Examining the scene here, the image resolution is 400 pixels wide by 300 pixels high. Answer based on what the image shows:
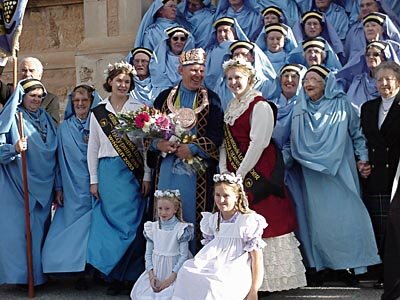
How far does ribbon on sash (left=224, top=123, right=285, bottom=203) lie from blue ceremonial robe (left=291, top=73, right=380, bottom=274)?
386mm

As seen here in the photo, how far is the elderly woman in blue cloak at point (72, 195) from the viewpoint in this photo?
563 cm

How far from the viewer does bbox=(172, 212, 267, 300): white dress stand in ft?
14.8

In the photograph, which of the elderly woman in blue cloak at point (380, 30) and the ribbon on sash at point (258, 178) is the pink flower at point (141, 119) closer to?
the ribbon on sash at point (258, 178)

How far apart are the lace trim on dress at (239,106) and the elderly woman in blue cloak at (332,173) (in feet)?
1.98

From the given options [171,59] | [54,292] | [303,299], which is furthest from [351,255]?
[171,59]

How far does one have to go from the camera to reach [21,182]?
5.79 metres

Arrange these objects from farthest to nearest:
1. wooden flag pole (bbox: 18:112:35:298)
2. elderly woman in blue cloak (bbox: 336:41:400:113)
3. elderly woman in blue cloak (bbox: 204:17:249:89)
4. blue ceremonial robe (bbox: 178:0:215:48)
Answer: blue ceremonial robe (bbox: 178:0:215:48)
elderly woman in blue cloak (bbox: 204:17:249:89)
elderly woman in blue cloak (bbox: 336:41:400:113)
wooden flag pole (bbox: 18:112:35:298)

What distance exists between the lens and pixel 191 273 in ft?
15.1

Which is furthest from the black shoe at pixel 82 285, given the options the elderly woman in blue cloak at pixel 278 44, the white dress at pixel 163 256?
the elderly woman in blue cloak at pixel 278 44

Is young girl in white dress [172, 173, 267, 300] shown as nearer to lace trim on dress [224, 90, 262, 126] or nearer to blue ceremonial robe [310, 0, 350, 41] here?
lace trim on dress [224, 90, 262, 126]

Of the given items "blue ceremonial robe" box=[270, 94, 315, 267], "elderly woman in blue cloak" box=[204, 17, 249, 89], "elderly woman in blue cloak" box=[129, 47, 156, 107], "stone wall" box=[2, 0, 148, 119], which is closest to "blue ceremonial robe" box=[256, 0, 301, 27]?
"elderly woman in blue cloak" box=[204, 17, 249, 89]

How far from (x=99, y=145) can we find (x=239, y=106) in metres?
1.24

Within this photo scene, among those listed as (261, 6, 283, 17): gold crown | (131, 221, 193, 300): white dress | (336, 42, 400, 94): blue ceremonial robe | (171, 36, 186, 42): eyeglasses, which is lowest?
(131, 221, 193, 300): white dress

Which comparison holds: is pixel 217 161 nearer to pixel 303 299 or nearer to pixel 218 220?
pixel 218 220
